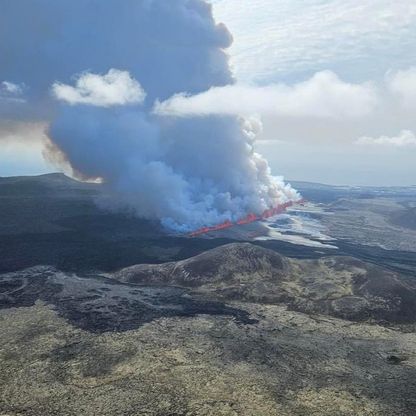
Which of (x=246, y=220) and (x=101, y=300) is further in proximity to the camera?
(x=246, y=220)

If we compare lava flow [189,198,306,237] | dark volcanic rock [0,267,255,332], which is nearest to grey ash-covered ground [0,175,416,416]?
dark volcanic rock [0,267,255,332]

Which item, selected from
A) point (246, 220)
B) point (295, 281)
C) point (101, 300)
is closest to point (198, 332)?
point (101, 300)

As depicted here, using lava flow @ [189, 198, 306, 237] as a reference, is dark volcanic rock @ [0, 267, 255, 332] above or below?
below

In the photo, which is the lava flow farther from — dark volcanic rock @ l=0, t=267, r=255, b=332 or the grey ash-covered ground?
dark volcanic rock @ l=0, t=267, r=255, b=332

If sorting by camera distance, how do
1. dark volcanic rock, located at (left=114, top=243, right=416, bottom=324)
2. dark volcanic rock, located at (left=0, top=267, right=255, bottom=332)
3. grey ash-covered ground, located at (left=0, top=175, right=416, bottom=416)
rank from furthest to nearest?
dark volcanic rock, located at (left=114, top=243, right=416, bottom=324), dark volcanic rock, located at (left=0, top=267, right=255, bottom=332), grey ash-covered ground, located at (left=0, top=175, right=416, bottom=416)

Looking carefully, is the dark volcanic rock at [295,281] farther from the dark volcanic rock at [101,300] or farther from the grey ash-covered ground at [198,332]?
the dark volcanic rock at [101,300]

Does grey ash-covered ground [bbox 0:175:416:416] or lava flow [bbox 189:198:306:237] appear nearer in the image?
grey ash-covered ground [bbox 0:175:416:416]

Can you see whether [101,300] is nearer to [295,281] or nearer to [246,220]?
[295,281]

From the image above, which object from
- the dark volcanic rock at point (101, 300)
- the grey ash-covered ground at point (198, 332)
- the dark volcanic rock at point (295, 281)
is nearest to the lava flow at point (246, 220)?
the grey ash-covered ground at point (198, 332)
